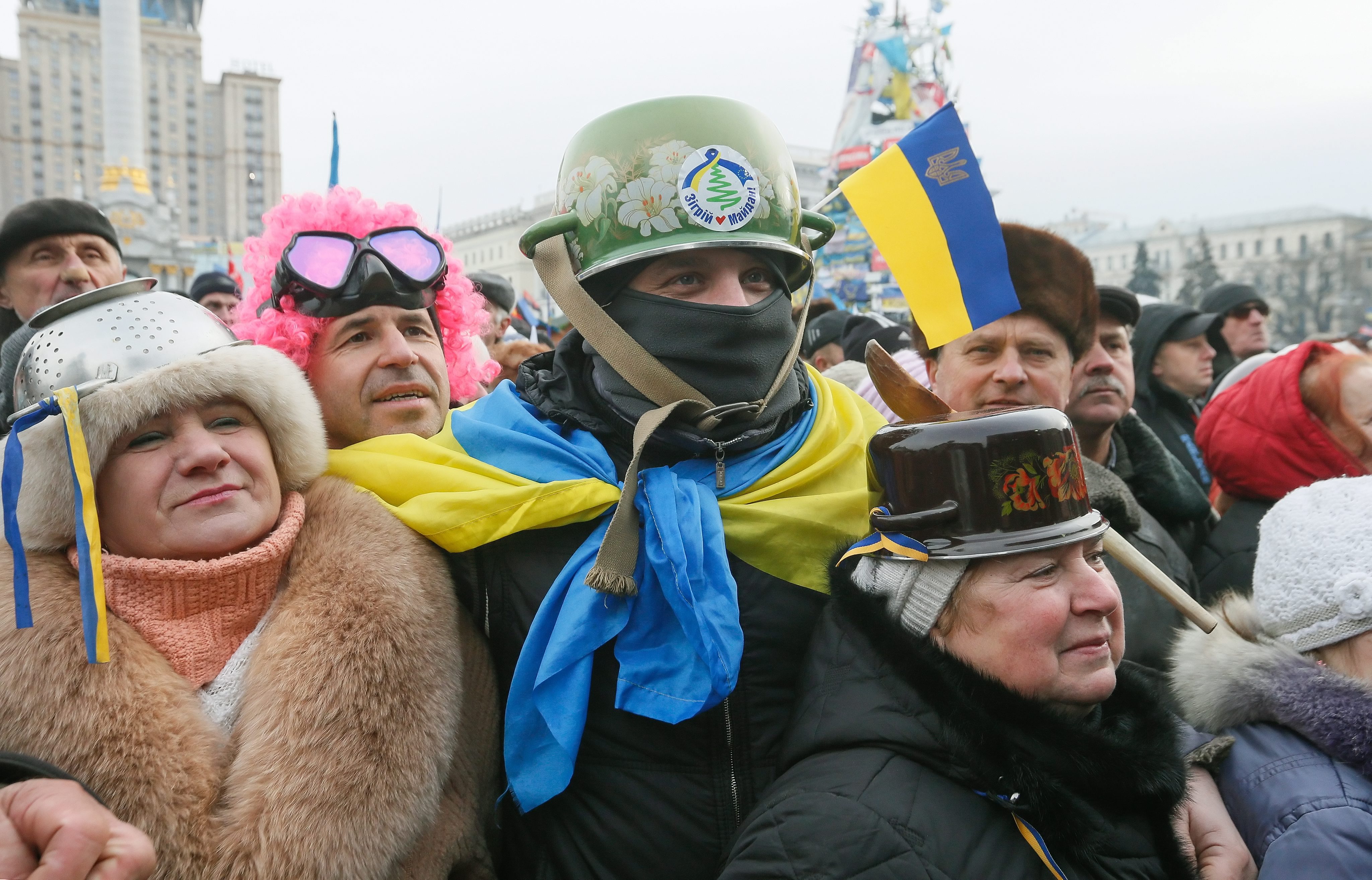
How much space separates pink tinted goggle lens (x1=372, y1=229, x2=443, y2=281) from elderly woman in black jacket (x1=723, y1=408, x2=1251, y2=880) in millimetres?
1568

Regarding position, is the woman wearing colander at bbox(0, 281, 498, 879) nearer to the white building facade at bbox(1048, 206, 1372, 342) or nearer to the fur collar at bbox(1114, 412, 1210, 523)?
the fur collar at bbox(1114, 412, 1210, 523)

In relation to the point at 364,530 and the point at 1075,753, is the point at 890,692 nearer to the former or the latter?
the point at 1075,753

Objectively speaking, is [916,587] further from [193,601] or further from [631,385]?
[193,601]

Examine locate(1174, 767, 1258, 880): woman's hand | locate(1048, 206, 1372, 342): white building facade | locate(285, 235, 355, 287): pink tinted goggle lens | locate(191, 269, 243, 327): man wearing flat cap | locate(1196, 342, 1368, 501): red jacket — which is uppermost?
locate(285, 235, 355, 287): pink tinted goggle lens

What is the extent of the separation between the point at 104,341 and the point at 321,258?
2.72 ft

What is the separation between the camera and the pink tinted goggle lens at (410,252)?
2.69m

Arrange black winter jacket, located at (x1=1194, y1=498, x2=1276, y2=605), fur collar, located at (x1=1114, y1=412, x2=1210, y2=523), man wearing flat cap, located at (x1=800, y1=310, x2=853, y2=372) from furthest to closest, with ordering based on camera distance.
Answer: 1. man wearing flat cap, located at (x1=800, y1=310, x2=853, y2=372)
2. fur collar, located at (x1=1114, y1=412, x2=1210, y2=523)
3. black winter jacket, located at (x1=1194, y1=498, x2=1276, y2=605)

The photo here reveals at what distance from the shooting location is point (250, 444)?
1.98 m

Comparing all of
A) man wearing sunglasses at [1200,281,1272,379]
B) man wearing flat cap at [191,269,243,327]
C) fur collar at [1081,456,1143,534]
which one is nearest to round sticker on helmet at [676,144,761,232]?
fur collar at [1081,456,1143,534]

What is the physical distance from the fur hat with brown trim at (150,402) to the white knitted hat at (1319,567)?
2.25 m

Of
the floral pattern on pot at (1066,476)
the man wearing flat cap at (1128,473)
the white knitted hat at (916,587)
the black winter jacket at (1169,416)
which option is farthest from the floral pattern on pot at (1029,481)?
the black winter jacket at (1169,416)

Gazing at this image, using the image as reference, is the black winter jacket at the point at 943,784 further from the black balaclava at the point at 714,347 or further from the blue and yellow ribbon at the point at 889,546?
the black balaclava at the point at 714,347

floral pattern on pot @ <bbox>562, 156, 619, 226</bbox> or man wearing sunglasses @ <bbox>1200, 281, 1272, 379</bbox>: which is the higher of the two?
floral pattern on pot @ <bbox>562, 156, 619, 226</bbox>

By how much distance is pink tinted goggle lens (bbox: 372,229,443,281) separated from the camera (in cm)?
269
